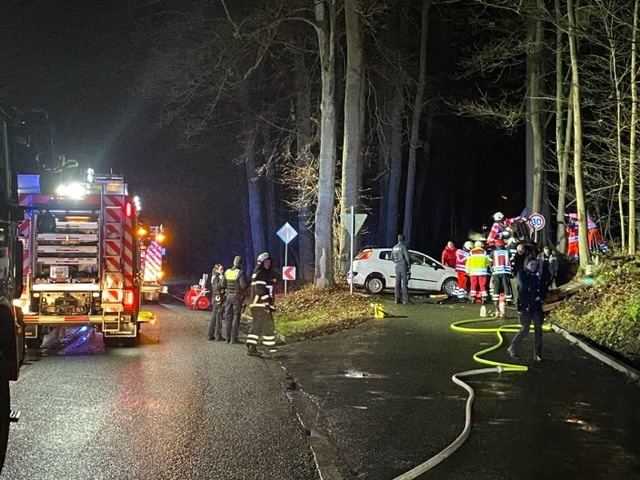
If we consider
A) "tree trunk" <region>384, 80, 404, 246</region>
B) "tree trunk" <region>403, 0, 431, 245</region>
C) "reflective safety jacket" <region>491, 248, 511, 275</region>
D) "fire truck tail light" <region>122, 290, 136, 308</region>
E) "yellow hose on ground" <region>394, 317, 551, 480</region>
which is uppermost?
"tree trunk" <region>403, 0, 431, 245</region>

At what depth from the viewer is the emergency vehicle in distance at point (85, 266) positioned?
13148 millimetres

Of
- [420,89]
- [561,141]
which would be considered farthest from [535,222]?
[420,89]

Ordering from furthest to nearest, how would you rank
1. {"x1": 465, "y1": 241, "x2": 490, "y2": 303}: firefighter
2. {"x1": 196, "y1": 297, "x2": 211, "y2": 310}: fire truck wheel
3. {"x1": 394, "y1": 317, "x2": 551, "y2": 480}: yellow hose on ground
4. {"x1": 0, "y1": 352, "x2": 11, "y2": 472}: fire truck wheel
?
{"x1": 196, "y1": 297, "x2": 211, "y2": 310}: fire truck wheel
{"x1": 465, "y1": 241, "x2": 490, "y2": 303}: firefighter
{"x1": 394, "y1": 317, "x2": 551, "y2": 480}: yellow hose on ground
{"x1": 0, "y1": 352, "x2": 11, "y2": 472}: fire truck wheel

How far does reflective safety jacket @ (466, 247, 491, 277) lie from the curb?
362cm

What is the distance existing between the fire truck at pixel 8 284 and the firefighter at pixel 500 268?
1247 centimetres

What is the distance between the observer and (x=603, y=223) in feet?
92.2

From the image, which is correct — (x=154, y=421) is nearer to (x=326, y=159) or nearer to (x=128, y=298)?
(x=128, y=298)

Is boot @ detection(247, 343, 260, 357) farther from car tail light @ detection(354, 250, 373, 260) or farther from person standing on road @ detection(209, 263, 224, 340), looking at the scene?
car tail light @ detection(354, 250, 373, 260)

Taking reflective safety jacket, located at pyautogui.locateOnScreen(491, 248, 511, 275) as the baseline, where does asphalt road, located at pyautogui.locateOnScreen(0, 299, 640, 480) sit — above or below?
below

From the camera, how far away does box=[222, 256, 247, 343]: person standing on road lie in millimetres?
14609

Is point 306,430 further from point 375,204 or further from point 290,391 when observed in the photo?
point 375,204

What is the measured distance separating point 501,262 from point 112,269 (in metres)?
8.73

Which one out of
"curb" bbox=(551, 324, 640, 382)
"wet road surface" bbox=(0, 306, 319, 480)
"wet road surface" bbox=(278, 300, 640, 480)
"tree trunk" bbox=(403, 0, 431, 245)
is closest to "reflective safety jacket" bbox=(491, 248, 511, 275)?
"curb" bbox=(551, 324, 640, 382)

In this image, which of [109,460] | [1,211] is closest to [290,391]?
[109,460]
